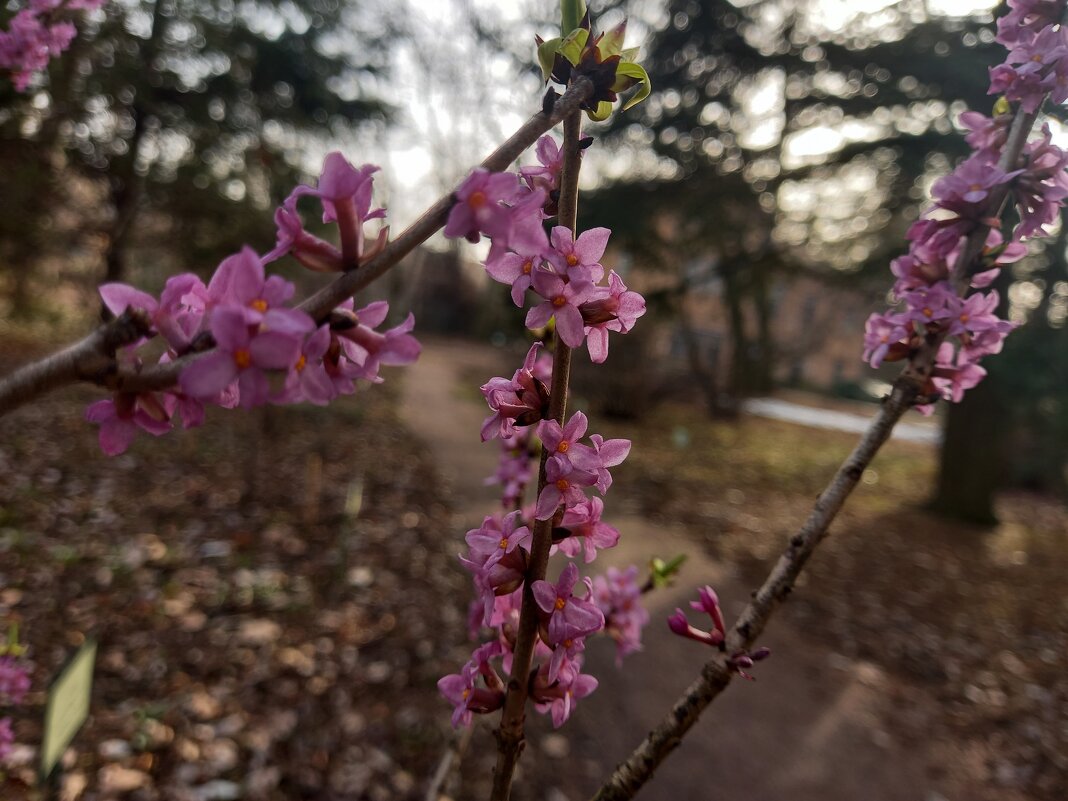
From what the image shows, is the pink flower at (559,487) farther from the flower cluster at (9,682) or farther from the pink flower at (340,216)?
the flower cluster at (9,682)

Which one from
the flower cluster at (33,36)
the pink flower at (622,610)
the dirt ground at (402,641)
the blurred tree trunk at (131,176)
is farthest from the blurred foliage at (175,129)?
the pink flower at (622,610)

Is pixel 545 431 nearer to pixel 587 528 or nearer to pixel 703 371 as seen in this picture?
pixel 587 528

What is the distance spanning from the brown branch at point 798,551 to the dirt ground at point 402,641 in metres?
2.53

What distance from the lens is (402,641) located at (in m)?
3.99

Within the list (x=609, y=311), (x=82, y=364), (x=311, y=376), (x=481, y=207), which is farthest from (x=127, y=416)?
(x=609, y=311)

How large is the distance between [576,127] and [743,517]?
7577 millimetres

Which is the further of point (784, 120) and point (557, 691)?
point (784, 120)

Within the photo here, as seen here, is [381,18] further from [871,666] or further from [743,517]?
[871,666]

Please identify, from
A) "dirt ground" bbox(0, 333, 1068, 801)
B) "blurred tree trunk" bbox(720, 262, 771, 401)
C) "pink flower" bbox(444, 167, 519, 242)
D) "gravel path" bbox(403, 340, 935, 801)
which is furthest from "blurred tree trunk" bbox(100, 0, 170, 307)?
"blurred tree trunk" bbox(720, 262, 771, 401)

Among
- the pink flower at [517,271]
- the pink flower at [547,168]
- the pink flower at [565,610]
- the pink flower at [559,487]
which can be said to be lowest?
the pink flower at [565,610]

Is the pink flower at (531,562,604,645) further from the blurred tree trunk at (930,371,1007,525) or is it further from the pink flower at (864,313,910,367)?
the blurred tree trunk at (930,371,1007,525)

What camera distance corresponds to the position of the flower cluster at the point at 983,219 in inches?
35.9

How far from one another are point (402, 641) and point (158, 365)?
3904 millimetres

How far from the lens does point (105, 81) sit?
25.2ft
